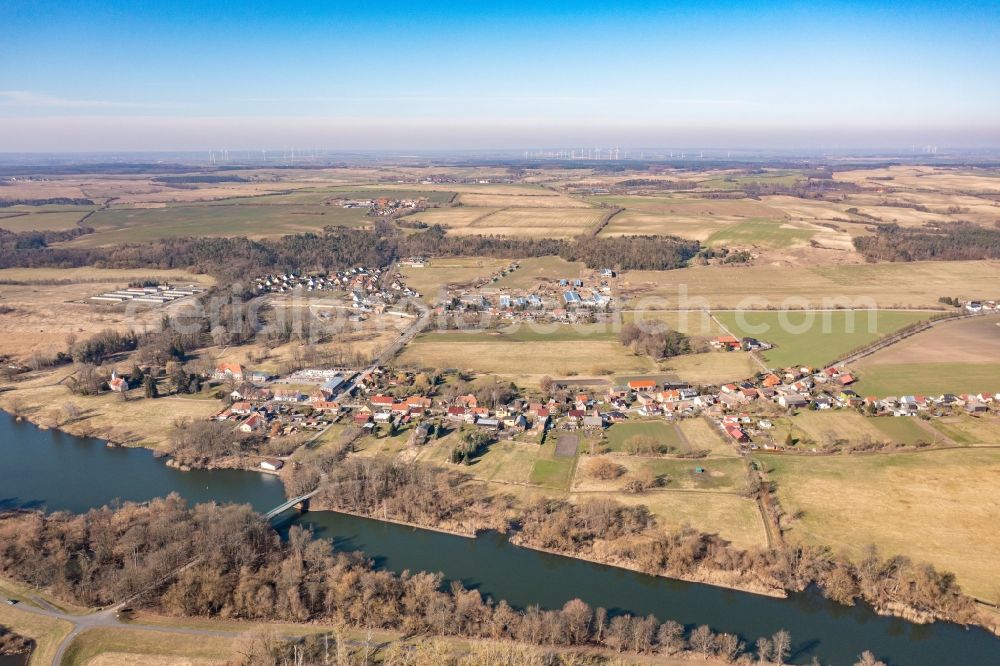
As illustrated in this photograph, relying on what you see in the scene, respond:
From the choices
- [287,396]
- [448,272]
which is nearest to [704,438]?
[287,396]

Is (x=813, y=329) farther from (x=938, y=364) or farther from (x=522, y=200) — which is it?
(x=522, y=200)

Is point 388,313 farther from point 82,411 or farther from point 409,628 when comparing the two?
point 409,628

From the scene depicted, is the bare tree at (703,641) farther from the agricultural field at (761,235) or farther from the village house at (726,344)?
the agricultural field at (761,235)

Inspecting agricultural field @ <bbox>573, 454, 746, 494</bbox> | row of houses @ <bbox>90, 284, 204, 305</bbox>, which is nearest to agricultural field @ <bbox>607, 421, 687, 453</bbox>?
agricultural field @ <bbox>573, 454, 746, 494</bbox>

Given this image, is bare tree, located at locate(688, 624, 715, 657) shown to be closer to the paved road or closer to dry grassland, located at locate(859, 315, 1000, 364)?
the paved road

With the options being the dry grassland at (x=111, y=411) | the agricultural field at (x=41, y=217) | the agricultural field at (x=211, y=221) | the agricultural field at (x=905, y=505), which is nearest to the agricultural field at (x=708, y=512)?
the agricultural field at (x=905, y=505)

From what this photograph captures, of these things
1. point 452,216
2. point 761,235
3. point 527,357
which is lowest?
point 527,357

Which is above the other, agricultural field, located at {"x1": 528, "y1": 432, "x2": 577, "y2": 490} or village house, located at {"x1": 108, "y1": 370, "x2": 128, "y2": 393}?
village house, located at {"x1": 108, "y1": 370, "x2": 128, "y2": 393}
